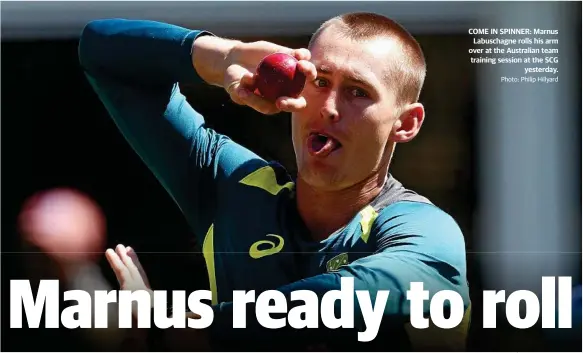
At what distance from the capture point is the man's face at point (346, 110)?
3688 mm

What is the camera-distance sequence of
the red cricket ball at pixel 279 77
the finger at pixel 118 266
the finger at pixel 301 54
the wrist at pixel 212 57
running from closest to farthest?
the red cricket ball at pixel 279 77 → the finger at pixel 301 54 → the wrist at pixel 212 57 → the finger at pixel 118 266

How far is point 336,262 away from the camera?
376 centimetres

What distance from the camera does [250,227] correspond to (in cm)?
385

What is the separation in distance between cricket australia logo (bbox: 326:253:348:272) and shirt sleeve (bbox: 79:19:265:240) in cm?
52

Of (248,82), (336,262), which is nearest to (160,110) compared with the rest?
(248,82)

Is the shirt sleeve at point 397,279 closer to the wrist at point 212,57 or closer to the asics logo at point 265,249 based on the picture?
the asics logo at point 265,249

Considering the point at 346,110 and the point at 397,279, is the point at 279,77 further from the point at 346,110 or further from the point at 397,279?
the point at 397,279

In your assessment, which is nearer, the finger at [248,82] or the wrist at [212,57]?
the finger at [248,82]

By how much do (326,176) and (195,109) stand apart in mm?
620

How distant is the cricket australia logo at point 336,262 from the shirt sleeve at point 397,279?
0.03m

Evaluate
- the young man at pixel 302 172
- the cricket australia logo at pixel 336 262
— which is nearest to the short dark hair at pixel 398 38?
the young man at pixel 302 172

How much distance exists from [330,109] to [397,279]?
0.73 meters

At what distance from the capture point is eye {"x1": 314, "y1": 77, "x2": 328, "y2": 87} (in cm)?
370

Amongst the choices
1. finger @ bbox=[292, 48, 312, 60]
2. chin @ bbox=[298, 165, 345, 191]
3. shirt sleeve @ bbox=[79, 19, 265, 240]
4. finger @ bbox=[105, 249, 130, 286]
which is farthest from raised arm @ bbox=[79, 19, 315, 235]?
finger @ bbox=[292, 48, 312, 60]
